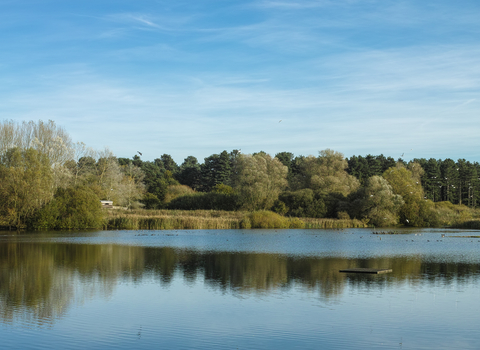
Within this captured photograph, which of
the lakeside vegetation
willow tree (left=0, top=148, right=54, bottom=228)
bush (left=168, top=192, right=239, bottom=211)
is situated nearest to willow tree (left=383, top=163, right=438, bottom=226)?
the lakeside vegetation

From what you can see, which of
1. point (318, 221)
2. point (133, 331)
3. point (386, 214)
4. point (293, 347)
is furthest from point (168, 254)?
point (386, 214)

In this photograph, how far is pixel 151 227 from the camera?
2124 inches

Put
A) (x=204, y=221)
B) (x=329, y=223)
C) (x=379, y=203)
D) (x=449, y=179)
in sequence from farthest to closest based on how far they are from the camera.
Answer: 1. (x=449, y=179)
2. (x=379, y=203)
3. (x=329, y=223)
4. (x=204, y=221)

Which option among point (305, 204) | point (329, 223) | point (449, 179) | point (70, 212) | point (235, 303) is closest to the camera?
point (235, 303)

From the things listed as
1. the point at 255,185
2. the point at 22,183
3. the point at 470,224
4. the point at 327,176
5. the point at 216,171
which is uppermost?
the point at 216,171

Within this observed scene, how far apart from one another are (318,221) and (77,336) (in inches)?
2106

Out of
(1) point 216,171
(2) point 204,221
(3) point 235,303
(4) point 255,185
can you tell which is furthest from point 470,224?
(3) point 235,303

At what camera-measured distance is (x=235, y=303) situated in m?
13.5

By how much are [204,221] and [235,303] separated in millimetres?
41569

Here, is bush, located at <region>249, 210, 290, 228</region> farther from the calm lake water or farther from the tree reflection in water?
the calm lake water

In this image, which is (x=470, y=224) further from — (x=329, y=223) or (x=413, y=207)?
(x=329, y=223)

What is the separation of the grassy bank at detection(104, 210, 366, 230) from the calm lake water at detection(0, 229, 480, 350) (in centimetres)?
2931

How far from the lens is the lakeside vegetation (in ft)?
168

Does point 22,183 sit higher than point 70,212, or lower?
higher
